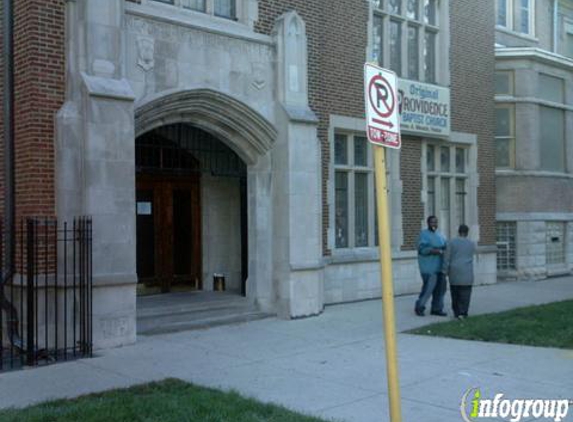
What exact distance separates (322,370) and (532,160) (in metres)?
12.5

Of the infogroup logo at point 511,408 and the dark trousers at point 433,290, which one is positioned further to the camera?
the dark trousers at point 433,290

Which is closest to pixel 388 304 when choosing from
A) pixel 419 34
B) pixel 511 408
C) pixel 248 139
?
pixel 511 408

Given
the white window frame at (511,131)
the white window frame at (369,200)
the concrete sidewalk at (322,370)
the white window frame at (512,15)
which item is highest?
the white window frame at (512,15)

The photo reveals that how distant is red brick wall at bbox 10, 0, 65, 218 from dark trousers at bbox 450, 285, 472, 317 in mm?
6442

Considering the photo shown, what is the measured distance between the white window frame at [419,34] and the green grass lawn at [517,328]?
230 inches

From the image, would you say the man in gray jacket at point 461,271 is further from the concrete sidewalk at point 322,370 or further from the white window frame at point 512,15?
the white window frame at point 512,15

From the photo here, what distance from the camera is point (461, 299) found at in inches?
462

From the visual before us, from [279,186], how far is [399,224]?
4.00 meters

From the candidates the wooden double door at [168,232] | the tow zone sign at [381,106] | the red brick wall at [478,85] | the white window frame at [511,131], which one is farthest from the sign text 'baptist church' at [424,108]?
the tow zone sign at [381,106]

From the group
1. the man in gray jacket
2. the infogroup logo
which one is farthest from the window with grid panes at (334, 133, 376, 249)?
the infogroup logo

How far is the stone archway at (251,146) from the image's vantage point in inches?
439

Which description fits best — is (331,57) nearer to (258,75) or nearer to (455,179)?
(258,75)

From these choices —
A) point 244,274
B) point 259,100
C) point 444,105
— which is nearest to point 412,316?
point 244,274

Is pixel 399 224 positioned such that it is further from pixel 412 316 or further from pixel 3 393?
pixel 3 393
